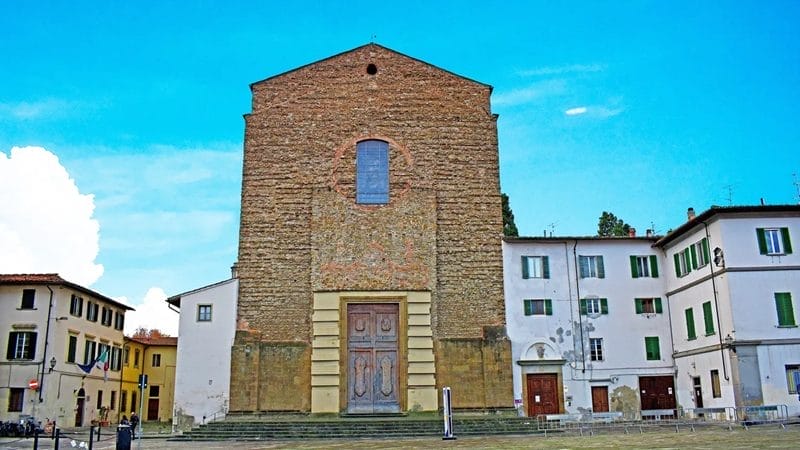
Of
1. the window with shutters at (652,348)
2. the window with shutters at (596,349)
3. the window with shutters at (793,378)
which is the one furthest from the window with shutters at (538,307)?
the window with shutters at (793,378)

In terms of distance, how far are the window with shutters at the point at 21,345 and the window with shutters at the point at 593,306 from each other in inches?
1051

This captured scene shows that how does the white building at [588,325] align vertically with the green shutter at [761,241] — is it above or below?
below

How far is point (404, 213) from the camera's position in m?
31.2

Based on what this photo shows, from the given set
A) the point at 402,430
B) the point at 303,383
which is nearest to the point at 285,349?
the point at 303,383

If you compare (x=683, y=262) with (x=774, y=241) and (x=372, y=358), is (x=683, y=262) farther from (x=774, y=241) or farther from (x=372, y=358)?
(x=372, y=358)

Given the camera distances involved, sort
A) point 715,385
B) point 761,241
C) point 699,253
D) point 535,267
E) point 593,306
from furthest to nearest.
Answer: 1. point 535,267
2. point 593,306
3. point 699,253
4. point 715,385
5. point 761,241

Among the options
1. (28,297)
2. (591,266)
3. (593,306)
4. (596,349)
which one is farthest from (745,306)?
(28,297)

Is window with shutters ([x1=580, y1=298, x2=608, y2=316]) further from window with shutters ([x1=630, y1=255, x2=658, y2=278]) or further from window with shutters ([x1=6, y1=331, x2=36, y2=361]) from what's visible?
window with shutters ([x1=6, y1=331, x2=36, y2=361])

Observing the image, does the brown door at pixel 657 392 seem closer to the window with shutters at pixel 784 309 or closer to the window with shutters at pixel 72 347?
the window with shutters at pixel 784 309

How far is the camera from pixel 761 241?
→ 27.4 metres

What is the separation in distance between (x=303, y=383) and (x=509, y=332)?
28.7 ft

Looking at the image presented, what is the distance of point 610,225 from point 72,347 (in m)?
34.2

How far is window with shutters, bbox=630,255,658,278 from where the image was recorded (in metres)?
32.0

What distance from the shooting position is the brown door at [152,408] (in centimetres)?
5041
